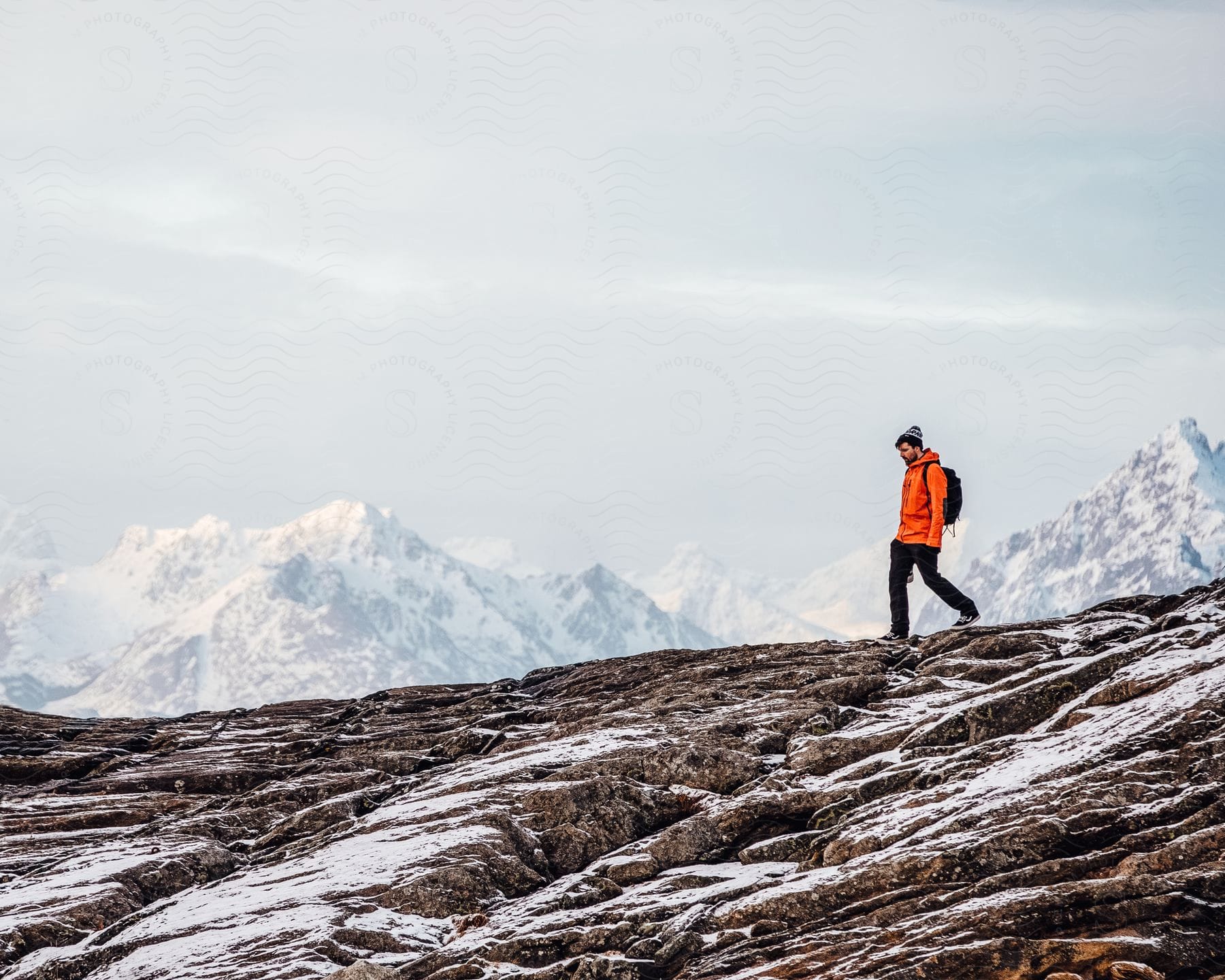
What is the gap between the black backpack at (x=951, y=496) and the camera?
118 feet

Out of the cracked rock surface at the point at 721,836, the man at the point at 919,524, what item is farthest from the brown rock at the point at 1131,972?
the man at the point at 919,524

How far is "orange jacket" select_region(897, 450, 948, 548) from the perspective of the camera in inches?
1406

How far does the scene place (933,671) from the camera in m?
31.9

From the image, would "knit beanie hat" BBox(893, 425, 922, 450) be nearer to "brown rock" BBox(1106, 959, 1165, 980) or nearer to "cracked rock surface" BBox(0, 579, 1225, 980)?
"cracked rock surface" BBox(0, 579, 1225, 980)

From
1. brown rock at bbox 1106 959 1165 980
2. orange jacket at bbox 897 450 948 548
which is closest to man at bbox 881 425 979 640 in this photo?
orange jacket at bbox 897 450 948 548

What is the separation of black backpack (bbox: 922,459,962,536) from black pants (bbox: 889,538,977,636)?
1026 mm

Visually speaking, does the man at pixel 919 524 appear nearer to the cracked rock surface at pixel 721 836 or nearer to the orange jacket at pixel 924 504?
the orange jacket at pixel 924 504

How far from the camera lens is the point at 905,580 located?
122 feet

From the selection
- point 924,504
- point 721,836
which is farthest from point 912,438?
point 721,836

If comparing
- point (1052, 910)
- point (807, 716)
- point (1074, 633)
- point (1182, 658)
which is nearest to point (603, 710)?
point (807, 716)

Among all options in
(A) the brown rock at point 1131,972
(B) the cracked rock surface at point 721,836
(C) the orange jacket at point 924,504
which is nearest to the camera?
(A) the brown rock at point 1131,972

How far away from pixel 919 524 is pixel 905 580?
1.89 m

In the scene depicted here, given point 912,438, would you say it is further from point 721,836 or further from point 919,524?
point 721,836

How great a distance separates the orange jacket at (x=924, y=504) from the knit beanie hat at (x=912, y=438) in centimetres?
36
